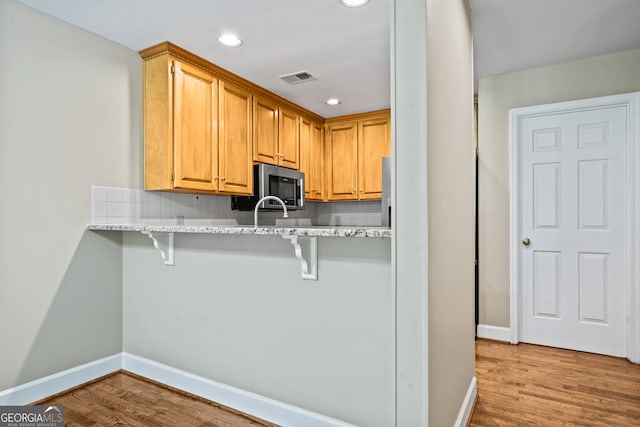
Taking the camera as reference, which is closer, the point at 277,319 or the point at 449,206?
the point at 449,206

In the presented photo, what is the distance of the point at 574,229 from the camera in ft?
9.87

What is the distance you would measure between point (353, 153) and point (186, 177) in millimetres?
2300

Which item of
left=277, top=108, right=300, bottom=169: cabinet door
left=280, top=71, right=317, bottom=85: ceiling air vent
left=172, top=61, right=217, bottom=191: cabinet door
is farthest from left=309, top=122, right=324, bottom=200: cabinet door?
left=172, top=61, right=217, bottom=191: cabinet door

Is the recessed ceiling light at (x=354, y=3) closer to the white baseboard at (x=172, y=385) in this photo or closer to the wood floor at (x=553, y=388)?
the white baseboard at (x=172, y=385)

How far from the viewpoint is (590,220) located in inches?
116

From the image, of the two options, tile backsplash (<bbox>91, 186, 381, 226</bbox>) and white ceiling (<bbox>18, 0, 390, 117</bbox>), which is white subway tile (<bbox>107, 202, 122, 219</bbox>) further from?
white ceiling (<bbox>18, 0, 390, 117</bbox>)

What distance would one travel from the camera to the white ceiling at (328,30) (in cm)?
217

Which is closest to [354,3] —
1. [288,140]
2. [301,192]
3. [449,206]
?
[449,206]

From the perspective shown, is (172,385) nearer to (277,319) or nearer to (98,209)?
(277,319)

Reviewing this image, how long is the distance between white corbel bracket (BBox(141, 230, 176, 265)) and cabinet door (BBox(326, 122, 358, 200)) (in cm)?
260

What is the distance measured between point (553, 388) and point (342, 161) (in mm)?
3118

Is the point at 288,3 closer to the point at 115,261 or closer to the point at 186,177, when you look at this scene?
the point at 186,177

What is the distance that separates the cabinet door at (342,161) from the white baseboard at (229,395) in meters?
2.85

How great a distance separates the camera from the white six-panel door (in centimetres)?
287
